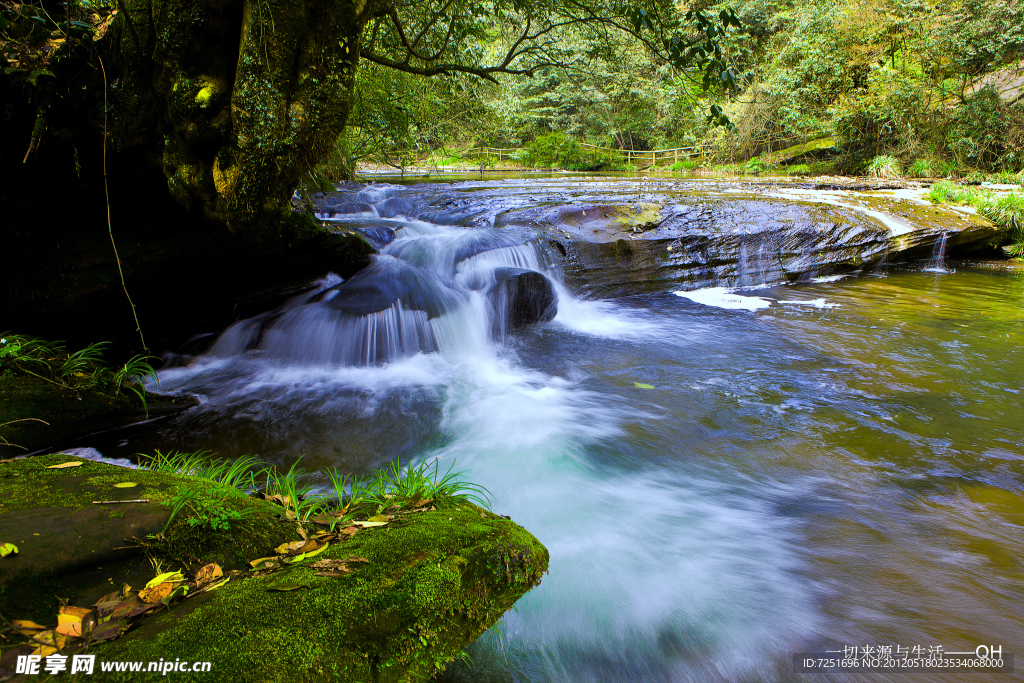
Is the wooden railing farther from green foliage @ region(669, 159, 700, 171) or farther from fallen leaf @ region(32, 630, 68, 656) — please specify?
fallen leaf @ region(32, 630, 68, 656)

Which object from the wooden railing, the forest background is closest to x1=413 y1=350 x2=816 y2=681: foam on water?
the forest background

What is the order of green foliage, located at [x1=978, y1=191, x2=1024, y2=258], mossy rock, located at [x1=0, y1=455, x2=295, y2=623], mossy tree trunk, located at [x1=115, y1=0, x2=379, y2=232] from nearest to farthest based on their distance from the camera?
mossy rock, located at [x1=0, y1=455, x2=295, y2=623] → mossy tree trunk, located at [x1=115, y1=0, x2=379, y2=232] → green foliage, located at [x1=978, y1=191, x2=1024, y2=258]

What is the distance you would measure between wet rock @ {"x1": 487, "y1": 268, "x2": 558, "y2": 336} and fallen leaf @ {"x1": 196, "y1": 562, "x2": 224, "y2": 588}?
17.9ft

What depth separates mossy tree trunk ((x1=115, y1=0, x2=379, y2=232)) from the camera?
396 centimetres

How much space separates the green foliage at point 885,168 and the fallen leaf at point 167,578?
78.4 ft

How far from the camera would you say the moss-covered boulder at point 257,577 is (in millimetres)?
1425

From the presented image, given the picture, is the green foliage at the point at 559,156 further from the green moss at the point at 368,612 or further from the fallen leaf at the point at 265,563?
the fallen leaf at the point at 265,563

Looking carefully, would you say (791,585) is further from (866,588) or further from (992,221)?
(992,221)

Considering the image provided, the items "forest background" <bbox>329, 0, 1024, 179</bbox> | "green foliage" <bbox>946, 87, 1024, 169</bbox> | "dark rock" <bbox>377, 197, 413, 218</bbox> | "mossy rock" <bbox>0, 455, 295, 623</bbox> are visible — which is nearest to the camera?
"mossy rock" <bbox>0, 455, 295, 623</bbox>

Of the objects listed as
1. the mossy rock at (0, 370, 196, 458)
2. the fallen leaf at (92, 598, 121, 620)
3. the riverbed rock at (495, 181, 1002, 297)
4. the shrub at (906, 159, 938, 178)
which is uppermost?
the shrub at (906, 159, 938, 178)

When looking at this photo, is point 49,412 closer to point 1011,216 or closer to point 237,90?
point 237,90

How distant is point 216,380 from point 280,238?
6.00 ft

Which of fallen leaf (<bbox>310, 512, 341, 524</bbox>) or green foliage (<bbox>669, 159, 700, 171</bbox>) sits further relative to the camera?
green foliage (<bbox>669, 159, 700, 171</bbox>)

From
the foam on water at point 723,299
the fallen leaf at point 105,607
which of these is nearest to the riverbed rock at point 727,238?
the foam on water at point 723,299
